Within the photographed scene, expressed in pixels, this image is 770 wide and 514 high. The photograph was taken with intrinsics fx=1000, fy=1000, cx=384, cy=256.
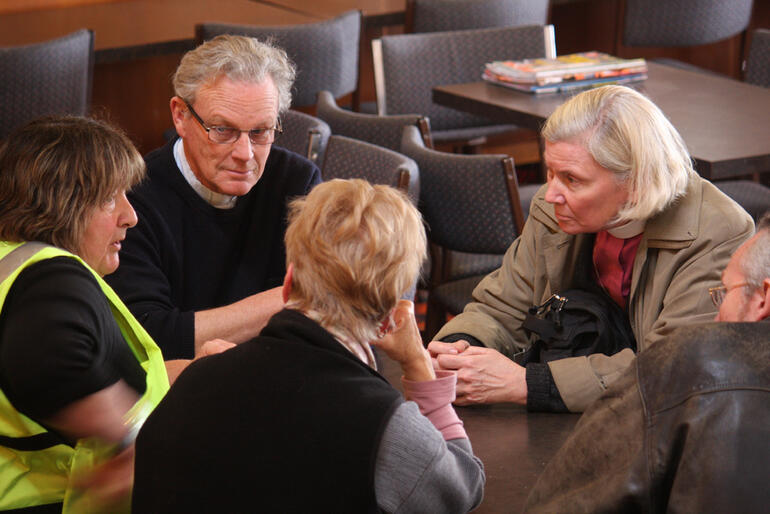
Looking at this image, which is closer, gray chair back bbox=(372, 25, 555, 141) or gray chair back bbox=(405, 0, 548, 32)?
gray chair back bbox=(372, 25, 555, 141)

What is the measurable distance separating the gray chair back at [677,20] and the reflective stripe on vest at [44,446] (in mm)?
3940

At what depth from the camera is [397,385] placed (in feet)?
5.91

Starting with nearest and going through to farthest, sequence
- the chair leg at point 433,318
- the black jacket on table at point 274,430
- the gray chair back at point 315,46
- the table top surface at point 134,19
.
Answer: the black jacket on table at point 274,430, the chair leg at point 433,318, the gray chair back at point 315,46, the table top surface at point 134,19

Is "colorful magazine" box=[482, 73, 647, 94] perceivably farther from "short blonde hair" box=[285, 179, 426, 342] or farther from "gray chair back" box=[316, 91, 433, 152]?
"short blonde hair" box=[285, 179, 426, 342]

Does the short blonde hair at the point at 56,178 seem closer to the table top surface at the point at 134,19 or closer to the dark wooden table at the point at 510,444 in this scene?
the dark wooden table at the point at 510,444

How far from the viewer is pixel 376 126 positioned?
3.21 meters

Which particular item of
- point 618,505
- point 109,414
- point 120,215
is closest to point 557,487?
point 618,505

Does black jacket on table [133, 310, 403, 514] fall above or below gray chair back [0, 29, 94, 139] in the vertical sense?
above

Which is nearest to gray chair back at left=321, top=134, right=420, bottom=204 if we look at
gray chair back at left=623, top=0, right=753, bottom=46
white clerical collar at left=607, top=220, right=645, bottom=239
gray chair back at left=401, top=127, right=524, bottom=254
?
gray chair back at left=401, top=127, right=524, bottom=254

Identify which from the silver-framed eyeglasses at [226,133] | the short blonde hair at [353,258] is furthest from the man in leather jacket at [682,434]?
the silver-framed eyeglasses at [226,133]

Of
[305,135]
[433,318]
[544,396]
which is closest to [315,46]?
[305,135]

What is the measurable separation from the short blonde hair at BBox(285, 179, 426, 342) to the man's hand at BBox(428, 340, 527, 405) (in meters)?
0.45

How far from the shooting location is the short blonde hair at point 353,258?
1.32m

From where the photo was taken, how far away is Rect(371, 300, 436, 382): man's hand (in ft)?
Result: 4.67
